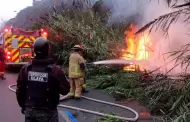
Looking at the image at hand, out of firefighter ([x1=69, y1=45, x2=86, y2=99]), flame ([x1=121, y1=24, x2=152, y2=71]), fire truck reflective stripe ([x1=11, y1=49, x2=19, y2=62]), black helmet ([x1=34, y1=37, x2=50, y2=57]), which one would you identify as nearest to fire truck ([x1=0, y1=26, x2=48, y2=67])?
fire truck reflective stripe ([x1=11, y1=49, x2=19, y2=62])

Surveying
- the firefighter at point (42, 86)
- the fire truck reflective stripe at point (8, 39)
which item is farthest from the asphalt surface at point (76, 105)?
the fire truck reflective stripe at point (8, 39)

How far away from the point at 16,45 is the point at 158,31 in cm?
649

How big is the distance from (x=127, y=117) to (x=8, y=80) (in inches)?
257

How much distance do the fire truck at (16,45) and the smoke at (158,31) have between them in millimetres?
3609

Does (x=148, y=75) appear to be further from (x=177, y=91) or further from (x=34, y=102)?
(x=34, y=102)

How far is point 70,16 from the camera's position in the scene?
1366 cm

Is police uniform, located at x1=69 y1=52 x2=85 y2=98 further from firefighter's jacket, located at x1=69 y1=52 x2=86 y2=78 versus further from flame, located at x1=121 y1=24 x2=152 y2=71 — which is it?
flame, located at x1=121 y1=24 x2=152 y2=71

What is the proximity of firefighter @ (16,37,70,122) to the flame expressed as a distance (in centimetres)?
641

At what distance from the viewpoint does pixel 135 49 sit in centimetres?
1124

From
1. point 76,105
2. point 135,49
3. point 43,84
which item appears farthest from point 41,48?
point 135,49

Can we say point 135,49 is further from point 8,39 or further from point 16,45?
point 8,39

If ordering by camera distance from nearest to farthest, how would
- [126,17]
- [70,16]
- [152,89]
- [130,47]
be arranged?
[152,89], [130,47], [126,17], [70,16]

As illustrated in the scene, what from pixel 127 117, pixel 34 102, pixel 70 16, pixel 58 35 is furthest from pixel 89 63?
pixel 34 102

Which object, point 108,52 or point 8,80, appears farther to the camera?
point 8,80
